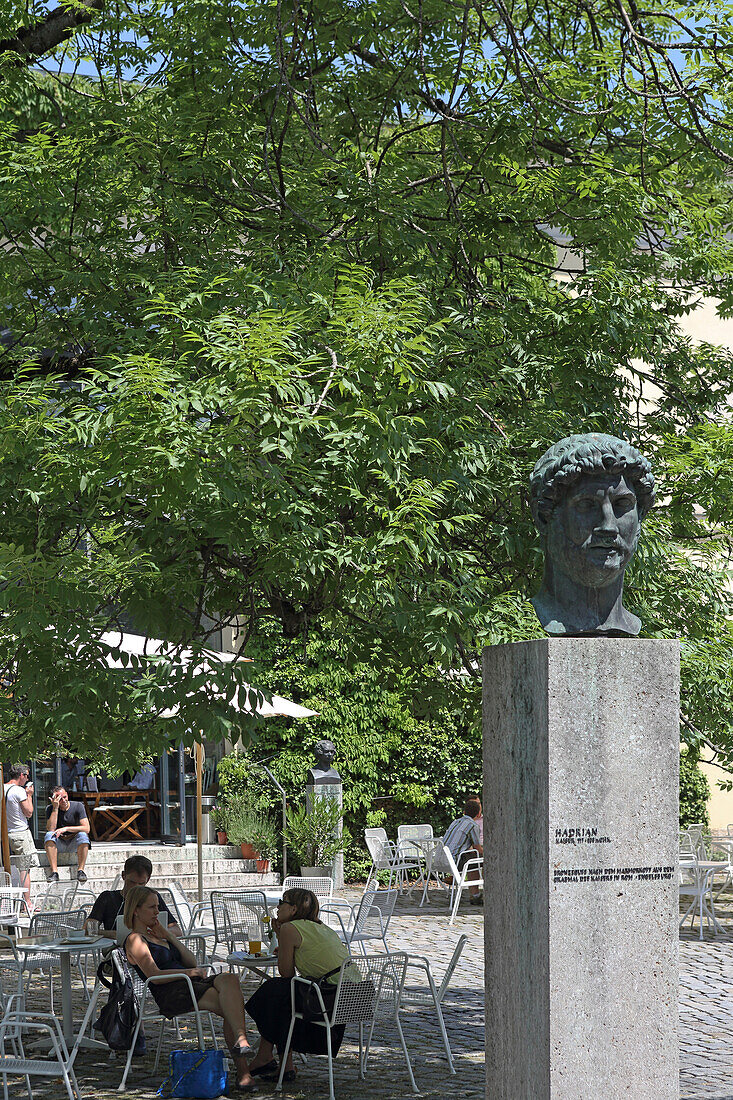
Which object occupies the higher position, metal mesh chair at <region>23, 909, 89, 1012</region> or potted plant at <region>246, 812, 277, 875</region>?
metal mesh chair at <region>23, 909, 89, 1012</region>

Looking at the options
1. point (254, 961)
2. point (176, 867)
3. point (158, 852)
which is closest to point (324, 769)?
point (176, 867)

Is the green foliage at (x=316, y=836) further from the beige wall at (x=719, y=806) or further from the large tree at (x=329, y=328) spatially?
the large tree at (x=329, y=328)

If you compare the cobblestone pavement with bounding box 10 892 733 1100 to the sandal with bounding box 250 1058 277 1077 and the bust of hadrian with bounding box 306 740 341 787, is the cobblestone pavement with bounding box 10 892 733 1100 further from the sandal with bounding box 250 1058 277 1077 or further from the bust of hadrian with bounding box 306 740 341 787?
the bust of hadrian with bounding box 306 740 341 787

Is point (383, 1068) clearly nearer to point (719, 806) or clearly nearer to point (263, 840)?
point (263, 840)

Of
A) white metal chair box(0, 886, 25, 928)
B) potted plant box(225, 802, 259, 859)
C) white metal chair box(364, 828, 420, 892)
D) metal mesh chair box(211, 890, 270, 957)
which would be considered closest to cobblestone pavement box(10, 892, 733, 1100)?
white metal chair box(0, 886, 25, 928)

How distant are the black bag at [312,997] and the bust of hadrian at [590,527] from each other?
3612 millimetres

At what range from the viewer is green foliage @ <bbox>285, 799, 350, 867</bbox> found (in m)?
17.3

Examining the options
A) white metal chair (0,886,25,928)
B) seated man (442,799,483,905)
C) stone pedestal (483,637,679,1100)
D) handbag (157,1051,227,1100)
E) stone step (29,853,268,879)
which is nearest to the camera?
stone pedestal (483,637,679,1100)

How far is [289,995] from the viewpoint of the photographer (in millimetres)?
7617

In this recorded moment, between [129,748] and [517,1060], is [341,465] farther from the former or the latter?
Answer: [517,1060]

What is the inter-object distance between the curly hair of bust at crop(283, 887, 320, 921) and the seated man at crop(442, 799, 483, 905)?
326 inches

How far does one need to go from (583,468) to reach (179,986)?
473cm

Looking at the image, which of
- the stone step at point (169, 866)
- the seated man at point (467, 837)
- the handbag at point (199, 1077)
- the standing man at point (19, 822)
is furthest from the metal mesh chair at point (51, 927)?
the seated man at point (467, 837)

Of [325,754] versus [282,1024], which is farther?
[325,754]
